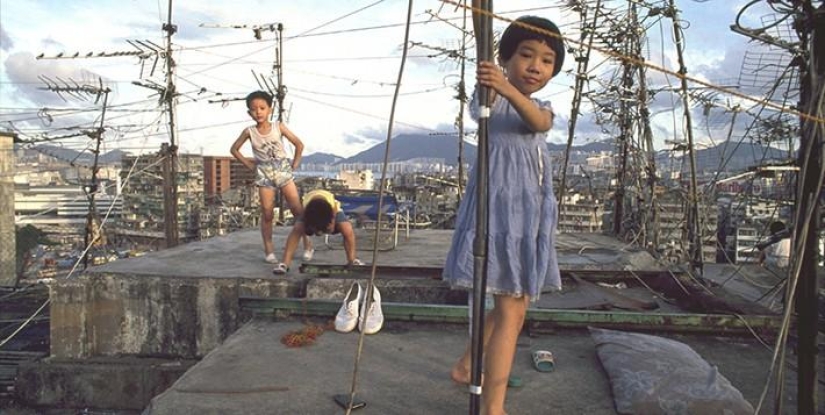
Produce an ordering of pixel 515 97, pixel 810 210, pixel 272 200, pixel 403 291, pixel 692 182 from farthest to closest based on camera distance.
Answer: pixel 692 182 < pixel 272 200 < pixel 403 291 < pixel 515 97 < pixel 810 210

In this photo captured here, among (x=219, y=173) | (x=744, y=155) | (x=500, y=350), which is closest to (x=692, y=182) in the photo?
(x=744, y=155)

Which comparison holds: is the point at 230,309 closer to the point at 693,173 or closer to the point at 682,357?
the point at 682,357

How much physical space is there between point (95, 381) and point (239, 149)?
8.07 ft

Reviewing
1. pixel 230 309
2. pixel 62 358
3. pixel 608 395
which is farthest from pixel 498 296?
pixel 62 358

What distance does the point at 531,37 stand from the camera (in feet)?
6.82

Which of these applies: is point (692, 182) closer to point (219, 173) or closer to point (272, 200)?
point (272, 200)

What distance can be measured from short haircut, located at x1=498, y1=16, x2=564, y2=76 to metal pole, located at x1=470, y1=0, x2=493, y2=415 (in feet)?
1.07

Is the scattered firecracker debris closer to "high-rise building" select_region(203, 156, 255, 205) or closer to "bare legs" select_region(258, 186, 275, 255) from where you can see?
"bare legs" select_region(258, 186, 275, 255)

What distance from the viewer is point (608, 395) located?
2434mm

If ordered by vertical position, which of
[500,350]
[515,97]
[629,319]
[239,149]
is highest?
[239,149]

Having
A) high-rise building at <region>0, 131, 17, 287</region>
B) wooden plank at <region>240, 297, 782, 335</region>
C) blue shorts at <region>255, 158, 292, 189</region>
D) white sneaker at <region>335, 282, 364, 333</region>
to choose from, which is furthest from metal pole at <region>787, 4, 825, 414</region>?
high-rise building at <region>0, 131, 17, 287</region>

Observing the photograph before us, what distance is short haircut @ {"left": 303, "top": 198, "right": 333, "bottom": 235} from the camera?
5121mm

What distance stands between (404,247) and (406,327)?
12.8ft

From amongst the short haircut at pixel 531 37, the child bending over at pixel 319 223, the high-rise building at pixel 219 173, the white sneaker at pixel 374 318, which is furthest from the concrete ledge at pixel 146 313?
the high-rise building at pixel 219 173
